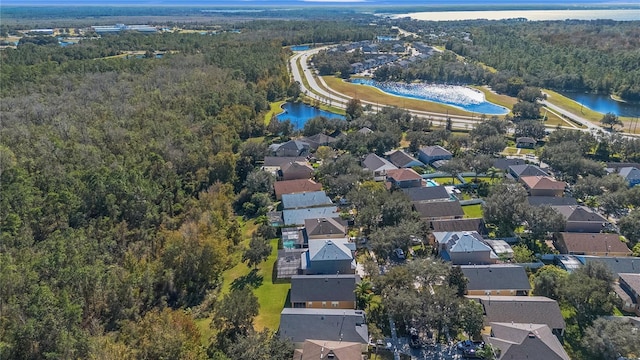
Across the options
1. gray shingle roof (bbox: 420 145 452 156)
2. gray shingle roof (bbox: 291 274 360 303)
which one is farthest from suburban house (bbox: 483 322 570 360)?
gray shingle roof (bbox: 420 145 452 156)

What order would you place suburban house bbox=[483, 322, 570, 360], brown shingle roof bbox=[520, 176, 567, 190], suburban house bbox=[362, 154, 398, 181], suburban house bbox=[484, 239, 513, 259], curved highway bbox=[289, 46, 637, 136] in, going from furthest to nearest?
1. curved highway bbox=[289, 46, 637, 136]
2. suburban house bbox=[362, 154, 398, 181]
3. brown shingle roof bbox=[520, 176, 567, 190]
4. suburban house bbox=[484, 239, 513, 259]
5. suburban house bbox=[483, 322, 570, 360]

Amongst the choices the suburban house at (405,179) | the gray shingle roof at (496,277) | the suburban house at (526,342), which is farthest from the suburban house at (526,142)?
the suburban house at (526,342)

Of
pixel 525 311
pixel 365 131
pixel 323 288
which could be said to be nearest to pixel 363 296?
pixel 323 288

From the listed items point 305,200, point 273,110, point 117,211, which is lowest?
point 305,200

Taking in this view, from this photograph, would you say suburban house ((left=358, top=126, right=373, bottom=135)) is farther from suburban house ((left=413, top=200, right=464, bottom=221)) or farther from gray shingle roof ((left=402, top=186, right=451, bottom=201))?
suburban house ((left=413, top=200, right=464, bottom=221))

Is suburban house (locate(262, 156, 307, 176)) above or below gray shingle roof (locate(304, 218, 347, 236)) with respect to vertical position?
above

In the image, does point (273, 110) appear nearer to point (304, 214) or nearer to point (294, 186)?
point (294, 186)

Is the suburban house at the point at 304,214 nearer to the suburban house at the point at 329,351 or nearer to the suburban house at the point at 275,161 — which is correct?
the suburban house at the point at 275,161
